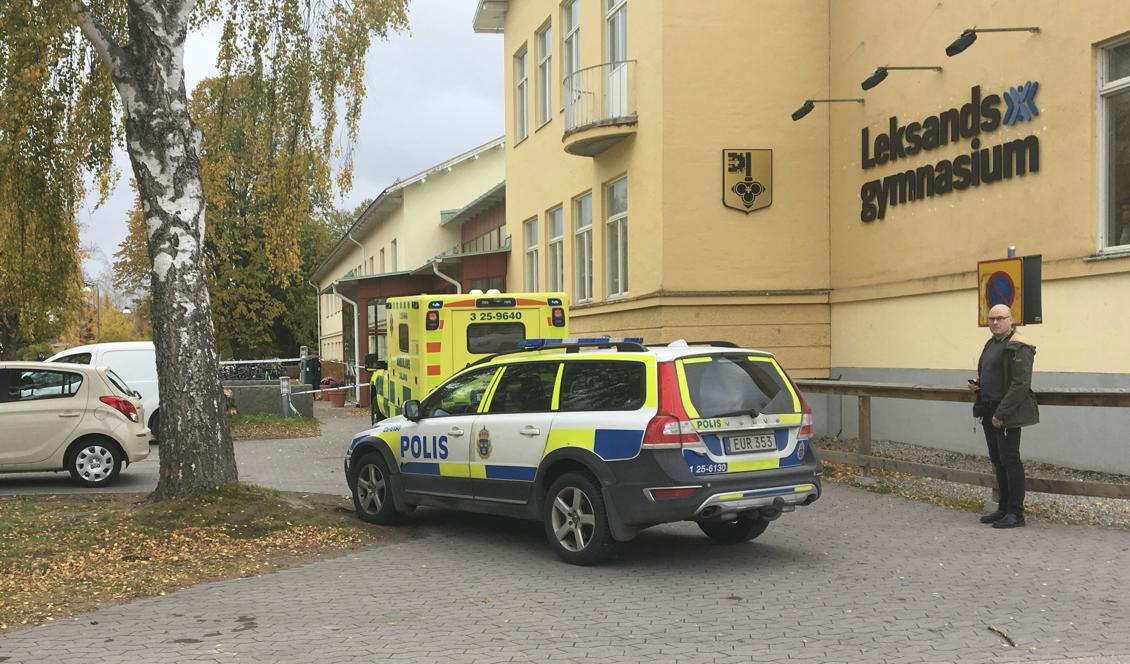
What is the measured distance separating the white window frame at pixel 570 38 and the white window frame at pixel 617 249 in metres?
3.09

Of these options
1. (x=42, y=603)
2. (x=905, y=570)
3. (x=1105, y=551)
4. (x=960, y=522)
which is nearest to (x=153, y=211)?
(x=42, y=603)

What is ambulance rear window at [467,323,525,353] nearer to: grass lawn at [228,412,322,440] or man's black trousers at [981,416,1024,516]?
man's black trousers at [981,416,1024,516]

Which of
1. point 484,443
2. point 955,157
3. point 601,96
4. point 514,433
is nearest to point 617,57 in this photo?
point 601,96

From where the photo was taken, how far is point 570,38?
2109 centimetres

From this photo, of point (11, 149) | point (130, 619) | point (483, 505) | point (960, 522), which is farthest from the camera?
point (11, 149)

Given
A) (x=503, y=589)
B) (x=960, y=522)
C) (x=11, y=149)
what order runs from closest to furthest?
(x=503, y=589), (x=960, y=522), (x=11, y=149)

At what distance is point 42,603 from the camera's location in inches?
271

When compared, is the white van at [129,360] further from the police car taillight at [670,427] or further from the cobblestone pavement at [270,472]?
the police car taillight at [670,427]

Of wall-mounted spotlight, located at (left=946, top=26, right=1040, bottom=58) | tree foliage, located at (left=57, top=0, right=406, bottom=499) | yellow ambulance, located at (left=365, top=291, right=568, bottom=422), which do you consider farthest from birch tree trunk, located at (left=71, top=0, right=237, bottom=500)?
wall-mounted spotlight, located at (left=946, top=26, right=1040, bottom=58)

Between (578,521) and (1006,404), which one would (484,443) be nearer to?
(578,521)

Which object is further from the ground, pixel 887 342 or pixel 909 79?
pixel 909 79

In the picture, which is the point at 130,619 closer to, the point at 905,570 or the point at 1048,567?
the point at 905,570

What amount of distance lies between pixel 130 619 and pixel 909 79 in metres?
12.1

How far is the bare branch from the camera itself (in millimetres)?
9570
